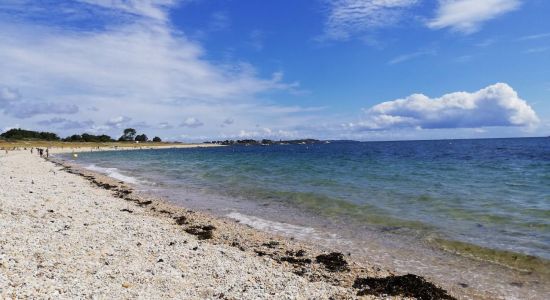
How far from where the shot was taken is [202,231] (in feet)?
49.8

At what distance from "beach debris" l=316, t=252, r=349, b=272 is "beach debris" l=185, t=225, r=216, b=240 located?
453 centimetres

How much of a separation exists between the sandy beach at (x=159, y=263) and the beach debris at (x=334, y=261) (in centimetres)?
3

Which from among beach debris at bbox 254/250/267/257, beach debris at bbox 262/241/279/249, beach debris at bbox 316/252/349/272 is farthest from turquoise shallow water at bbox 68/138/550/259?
beach debris at bbox 254/250/267/257

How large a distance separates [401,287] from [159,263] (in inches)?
256

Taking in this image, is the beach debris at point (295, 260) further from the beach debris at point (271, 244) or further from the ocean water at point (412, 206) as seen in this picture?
the ocean water at point (412, 206)

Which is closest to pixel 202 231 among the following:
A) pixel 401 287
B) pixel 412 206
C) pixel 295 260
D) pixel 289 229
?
pixel 289 229

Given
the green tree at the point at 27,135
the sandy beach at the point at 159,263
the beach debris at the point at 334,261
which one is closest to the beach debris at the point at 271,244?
the sandy beach at the point at 159,263

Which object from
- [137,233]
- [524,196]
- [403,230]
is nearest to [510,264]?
[403,230]

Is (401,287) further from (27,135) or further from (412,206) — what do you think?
(27,135)

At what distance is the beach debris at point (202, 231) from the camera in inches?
562

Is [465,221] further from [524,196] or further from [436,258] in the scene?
[524,196]

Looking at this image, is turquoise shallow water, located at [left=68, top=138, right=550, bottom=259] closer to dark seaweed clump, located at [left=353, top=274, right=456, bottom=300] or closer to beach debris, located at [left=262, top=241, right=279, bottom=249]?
beach debris, located at [left=262, top=241, right=279, bottom=249]

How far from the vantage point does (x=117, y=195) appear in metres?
25.1

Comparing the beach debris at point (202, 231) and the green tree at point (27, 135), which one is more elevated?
the green tree at point (27, 135)
